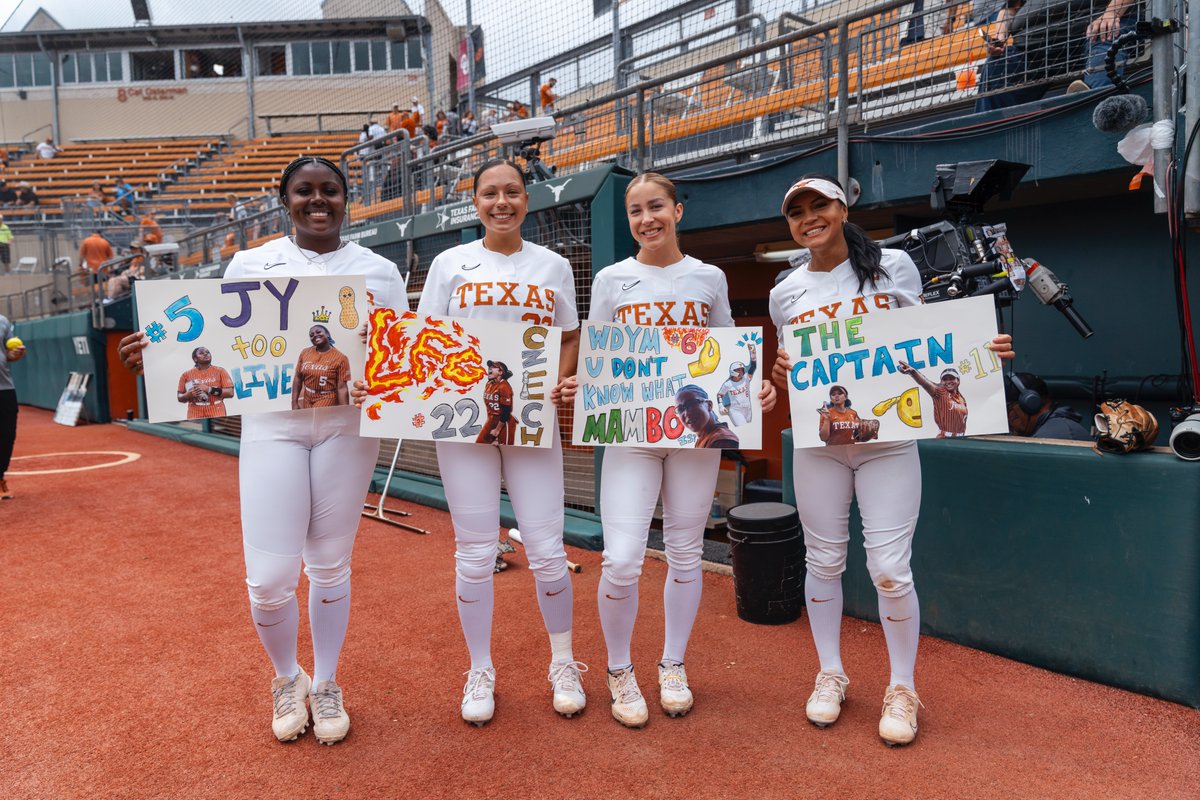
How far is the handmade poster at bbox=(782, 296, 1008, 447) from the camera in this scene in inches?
101

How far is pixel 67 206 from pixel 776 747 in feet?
75.2

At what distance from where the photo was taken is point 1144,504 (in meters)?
2.99

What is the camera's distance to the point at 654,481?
281cm

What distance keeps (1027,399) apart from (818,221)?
6.44 feet

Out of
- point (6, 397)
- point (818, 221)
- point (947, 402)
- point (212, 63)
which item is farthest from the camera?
point (212, 63)

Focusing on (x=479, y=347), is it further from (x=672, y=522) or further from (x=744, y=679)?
(x=744, y=679)

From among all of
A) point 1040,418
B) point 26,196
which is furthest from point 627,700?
point 26,196

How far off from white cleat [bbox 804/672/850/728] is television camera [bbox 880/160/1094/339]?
1.73 m

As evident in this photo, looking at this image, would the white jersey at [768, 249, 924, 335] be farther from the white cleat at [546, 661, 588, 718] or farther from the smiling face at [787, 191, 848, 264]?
the white cleat at [546, 661, 588, 718]

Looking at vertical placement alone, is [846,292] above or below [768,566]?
above

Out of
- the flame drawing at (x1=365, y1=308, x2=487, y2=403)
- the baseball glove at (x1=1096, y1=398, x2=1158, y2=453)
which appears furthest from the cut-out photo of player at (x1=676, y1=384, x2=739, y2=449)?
the baseball glove at (x1=1096, y1=398, x2=1158, y2=453)

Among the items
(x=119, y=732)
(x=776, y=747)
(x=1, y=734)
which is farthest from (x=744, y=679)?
(x=1, y=734)

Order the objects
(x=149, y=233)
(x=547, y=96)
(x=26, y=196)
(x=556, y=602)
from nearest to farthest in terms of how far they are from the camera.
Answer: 1. (x=556, y=602)
2. (x=547, y=96)
3. (x=149, y=233)
4. (x=26, y=196)

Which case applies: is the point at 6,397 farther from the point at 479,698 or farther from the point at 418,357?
the point at 479,698
